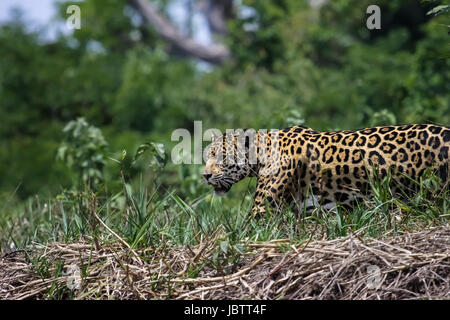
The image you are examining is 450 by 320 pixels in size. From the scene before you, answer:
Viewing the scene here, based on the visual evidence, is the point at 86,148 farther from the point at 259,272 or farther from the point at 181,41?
the point at 181,41

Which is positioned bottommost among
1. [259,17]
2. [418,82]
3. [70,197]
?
[70,197]

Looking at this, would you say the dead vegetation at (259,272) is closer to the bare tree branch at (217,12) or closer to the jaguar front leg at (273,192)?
the jaguar front leg at (273,192)

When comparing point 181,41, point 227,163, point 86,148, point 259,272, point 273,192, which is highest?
point 181,41

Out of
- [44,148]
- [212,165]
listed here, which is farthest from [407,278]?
[44,148]

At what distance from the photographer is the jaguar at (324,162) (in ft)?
19.8

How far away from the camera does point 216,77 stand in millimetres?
25062

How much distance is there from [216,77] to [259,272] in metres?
20.2

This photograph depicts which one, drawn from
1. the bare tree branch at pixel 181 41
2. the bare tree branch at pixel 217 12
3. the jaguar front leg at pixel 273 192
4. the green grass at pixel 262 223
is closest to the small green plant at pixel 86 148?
the green grass at pixel 262 223

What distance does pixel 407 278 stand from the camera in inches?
194

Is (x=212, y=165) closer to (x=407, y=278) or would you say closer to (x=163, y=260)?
(x=163, y=260)

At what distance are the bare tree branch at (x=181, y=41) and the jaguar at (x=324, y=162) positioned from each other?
23.8 m

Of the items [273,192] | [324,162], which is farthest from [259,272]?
[324,162]

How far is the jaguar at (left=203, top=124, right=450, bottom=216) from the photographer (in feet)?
19.8
